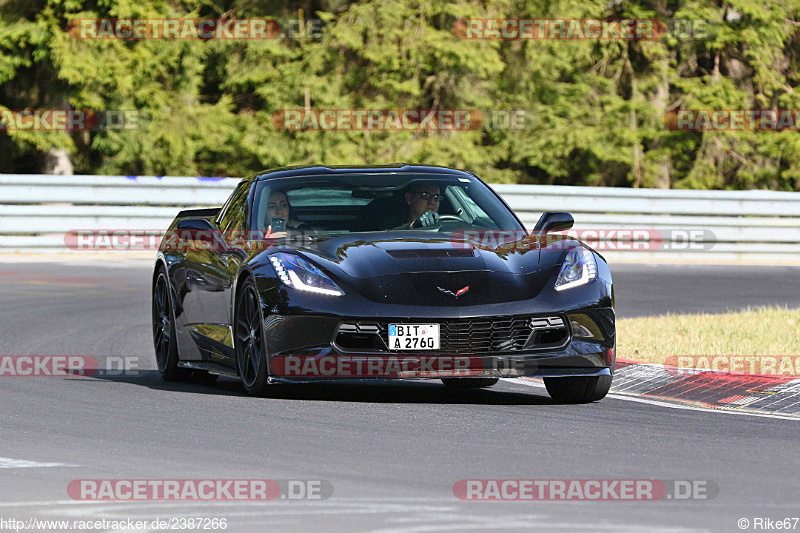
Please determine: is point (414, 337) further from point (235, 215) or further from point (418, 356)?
point (235, 215)

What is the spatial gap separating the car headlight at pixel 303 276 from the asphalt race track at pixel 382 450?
634 mm

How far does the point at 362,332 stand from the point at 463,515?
3053mm

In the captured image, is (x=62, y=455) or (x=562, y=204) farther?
(x=562, y=204)

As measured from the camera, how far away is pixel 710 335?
1205cm

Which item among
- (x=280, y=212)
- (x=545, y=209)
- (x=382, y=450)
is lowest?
(x=545, y=209)

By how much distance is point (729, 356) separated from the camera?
10.6 metres

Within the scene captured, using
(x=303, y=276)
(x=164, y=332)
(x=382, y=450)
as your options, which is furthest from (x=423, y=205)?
(x=382, y=450)

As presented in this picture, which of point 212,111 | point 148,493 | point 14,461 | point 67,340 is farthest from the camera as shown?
point 212,111

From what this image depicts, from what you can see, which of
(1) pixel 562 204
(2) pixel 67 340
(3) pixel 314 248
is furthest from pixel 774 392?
(1) pixel 562 204

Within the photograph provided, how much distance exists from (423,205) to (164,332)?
2.22 m

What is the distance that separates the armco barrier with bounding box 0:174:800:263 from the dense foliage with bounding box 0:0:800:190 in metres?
5.10

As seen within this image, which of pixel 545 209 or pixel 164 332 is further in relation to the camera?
pixel 545 209

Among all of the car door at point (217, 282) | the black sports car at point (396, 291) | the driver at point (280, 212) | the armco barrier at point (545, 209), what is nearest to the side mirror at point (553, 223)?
the black sports car at point (396, 291)

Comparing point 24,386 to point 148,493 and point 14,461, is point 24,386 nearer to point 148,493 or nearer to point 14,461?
point 14,461
